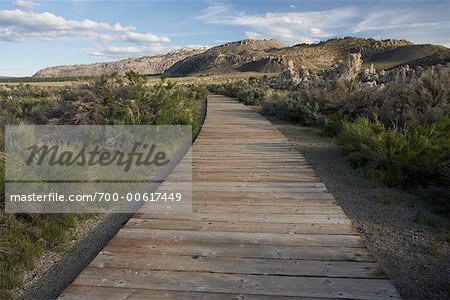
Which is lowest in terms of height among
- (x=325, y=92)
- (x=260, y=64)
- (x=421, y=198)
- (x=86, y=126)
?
(x=421, y=198)

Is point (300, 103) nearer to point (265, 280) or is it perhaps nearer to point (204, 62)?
point (265, 280)

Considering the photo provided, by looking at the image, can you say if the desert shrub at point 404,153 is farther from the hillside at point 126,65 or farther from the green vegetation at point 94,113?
the hillside at point 126,65

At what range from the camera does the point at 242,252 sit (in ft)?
10.8

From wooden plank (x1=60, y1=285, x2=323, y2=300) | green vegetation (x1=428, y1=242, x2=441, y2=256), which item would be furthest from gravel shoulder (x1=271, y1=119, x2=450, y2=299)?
wooden plank (x1=60, y1=285, x2=323, y2=300)

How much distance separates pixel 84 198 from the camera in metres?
4.95

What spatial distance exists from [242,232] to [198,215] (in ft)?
2.29

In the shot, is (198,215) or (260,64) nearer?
(198,215)

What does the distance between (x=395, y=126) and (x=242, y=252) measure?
6872mm

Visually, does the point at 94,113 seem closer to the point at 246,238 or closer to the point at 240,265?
the point at 246,238

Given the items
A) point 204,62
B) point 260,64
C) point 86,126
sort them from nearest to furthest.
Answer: point 86,126 < point 260,64 < point 204,62

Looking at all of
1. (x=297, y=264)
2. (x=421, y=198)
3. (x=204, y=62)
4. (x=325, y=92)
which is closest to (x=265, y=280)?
(x=297, y=264)

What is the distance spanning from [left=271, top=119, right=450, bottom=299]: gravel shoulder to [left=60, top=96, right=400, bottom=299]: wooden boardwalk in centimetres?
32

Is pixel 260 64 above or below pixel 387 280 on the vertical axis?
above

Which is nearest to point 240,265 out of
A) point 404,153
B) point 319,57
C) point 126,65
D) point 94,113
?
point 404,153
